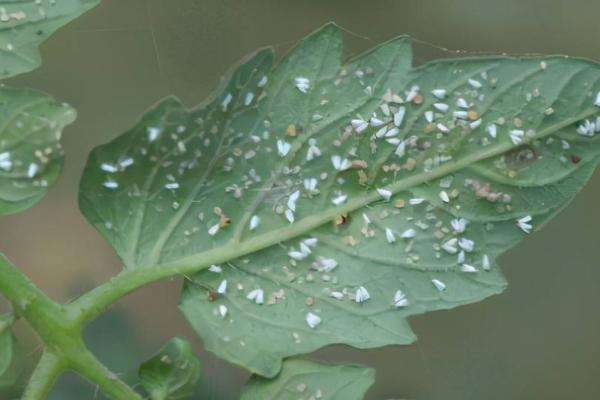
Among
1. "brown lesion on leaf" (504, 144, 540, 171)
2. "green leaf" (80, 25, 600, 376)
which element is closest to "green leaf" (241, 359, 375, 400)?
"green leaf" (80, 25, 600, 376)

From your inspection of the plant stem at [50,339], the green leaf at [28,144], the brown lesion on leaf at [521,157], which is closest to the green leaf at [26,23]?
the green leaf at [28,144]

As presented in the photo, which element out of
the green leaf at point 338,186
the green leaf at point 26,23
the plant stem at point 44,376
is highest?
the green leaf at point 26,23

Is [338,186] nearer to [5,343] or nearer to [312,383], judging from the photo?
[312,383]

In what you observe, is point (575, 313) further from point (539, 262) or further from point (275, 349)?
point (275, 349)

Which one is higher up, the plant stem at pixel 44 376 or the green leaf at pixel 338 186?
the green leaf at pixel 338 186

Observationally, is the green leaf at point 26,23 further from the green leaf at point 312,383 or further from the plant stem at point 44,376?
the green leaf at point 312,383

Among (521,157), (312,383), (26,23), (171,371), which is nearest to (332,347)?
(312,383)
